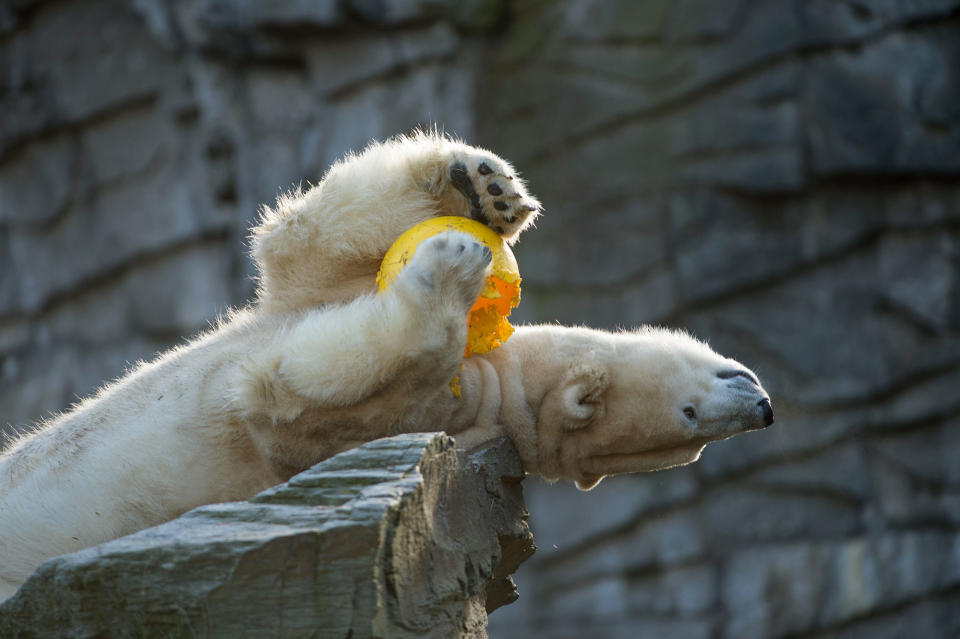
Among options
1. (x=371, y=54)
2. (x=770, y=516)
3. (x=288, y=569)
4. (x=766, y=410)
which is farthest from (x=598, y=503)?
(x=288, y=569)

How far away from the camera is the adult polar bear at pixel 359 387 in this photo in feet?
6.97

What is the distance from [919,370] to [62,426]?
7.09 m

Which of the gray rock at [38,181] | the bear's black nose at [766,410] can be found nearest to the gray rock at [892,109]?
the bear's black nose at [766,410]

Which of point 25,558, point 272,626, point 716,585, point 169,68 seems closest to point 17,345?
point 169,68

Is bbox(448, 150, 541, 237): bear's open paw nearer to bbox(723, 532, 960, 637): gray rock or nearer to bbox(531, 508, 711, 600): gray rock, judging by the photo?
bbox(723, 532, 960, 637): gray rock

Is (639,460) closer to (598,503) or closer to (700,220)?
(700,220)

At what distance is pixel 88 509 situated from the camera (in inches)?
92.5

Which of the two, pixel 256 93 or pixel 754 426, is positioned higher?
pixel 256 93

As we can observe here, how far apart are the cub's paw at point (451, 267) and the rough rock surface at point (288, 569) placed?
11.9 inches

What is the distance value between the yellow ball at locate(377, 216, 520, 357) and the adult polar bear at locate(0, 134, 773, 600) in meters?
0.06

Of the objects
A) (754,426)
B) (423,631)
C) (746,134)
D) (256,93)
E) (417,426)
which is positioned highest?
(256,93)

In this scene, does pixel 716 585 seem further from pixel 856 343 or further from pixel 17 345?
pixel 17 345

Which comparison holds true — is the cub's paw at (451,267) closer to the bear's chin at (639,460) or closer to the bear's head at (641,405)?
the bear's head at (641,405)

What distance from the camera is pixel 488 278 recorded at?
2.38 metres
